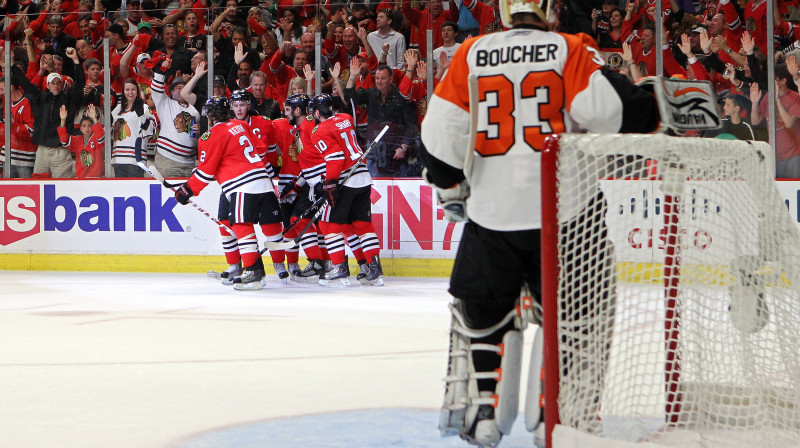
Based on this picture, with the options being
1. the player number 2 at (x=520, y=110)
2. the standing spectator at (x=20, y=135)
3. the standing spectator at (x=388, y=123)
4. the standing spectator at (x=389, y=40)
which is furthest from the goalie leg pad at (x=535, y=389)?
the standing spectator at (x=20, y=135)

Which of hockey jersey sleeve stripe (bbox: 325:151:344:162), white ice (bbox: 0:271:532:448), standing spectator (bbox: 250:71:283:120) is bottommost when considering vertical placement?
white ice (bbox: 0:271:532:448)

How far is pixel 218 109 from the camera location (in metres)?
6.85

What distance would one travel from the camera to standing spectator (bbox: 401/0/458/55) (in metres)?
7.61

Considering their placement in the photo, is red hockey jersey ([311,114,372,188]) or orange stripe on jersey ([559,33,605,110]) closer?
orange stripe on jersey ([559,33,605,110])

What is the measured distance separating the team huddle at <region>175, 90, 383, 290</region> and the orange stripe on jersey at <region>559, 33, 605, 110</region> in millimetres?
4618

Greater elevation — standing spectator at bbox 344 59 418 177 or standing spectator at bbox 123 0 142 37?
standing spectator at bbox 123 0 142 37

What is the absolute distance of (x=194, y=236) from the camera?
8.15m

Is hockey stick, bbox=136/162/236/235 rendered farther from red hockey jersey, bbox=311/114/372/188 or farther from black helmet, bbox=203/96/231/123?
red hockey jersey, bbox=311/114/372/188

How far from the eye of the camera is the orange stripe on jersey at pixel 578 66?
7.70ft

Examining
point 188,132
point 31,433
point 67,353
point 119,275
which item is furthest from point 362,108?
point 31,433

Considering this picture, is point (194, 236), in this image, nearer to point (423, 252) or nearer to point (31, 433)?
point (423, 252)

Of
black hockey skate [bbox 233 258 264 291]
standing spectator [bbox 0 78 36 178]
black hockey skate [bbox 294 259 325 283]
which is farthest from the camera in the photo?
standing spectator [bbox 0 78 36 178]

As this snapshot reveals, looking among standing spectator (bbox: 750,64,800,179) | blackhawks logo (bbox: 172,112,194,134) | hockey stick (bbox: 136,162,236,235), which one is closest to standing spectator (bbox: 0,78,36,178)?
hockey stick (bbox: 136,162,236,235)

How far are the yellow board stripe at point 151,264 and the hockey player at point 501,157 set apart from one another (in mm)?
5146
